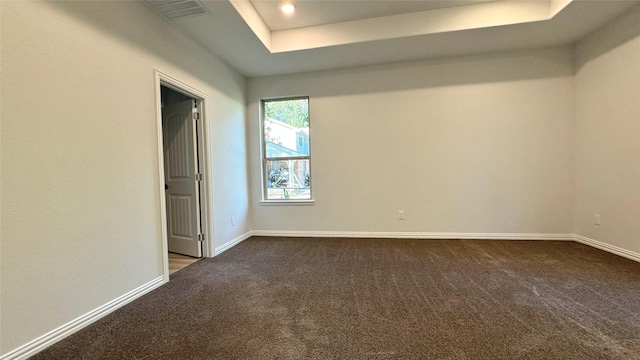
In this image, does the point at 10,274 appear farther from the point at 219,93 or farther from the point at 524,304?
the point at 524,304

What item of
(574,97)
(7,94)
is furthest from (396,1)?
(7,94)

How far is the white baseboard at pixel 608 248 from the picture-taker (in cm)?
300

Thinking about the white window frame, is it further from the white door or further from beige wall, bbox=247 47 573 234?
the white door

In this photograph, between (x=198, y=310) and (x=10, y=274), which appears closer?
(x=10, y=274)

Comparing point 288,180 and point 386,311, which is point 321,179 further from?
point 386,311

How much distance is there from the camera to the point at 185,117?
345cm

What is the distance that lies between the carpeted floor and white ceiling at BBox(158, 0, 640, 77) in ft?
8.76

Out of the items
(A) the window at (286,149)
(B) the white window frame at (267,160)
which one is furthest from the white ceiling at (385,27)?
(A) the window at (286,149)

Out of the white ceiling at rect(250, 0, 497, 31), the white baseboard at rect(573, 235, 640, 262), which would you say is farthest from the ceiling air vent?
the white baseboard at rect(573, 235, 640, 262)

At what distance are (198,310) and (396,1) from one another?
12.1ft

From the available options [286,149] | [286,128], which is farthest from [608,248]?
[286,128]

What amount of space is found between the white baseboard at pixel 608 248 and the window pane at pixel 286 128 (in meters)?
4.04

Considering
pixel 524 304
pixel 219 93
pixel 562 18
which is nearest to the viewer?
pixel 524 304

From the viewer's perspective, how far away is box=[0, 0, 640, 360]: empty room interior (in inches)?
66.8
